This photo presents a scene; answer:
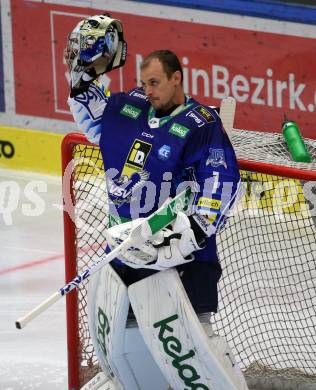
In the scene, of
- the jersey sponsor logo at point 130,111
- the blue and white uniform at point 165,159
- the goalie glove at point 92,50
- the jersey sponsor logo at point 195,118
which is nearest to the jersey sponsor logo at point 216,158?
the blue and white uniform at point 165,159

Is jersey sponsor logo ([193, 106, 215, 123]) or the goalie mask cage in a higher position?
jersey sponsor logo ([193, 106, 215, 123])

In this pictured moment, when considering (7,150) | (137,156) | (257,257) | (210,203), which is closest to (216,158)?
(210,203)

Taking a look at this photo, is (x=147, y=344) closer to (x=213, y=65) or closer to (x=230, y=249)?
(x=230, y=249)

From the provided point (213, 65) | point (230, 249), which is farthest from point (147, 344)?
point (213, 65)

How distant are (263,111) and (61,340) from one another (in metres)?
2.53

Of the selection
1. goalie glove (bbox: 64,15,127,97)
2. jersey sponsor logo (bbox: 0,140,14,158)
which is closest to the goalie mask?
goalie glove (bbox: 64,15,127,97)

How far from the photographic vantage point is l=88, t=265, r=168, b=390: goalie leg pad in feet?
14.0

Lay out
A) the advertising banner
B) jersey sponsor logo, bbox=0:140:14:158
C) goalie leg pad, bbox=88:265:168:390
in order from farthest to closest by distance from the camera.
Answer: jersey sponsor logo, bbox=0:140:14:158, the advertising banner, goalie leg pad, bbox=88:265:168:390

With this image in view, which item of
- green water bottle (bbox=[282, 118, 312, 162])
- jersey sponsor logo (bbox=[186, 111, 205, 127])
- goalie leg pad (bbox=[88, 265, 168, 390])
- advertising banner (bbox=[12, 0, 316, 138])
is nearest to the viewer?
jersey sponsor logo (bbox=[186, 111, 205, 127])

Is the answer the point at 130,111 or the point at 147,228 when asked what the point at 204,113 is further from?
the point at 147,228

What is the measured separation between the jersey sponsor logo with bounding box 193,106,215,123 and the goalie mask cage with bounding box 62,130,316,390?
505 millimetres

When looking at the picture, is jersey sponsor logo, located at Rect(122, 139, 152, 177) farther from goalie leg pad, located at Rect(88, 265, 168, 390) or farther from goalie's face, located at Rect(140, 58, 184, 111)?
goalie leg pad, located at Rect(88, 265, 168, 390)

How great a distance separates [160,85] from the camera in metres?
4.18

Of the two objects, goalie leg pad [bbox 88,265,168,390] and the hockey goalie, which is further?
goalie leg pad [bbox 88,265,168,390]
